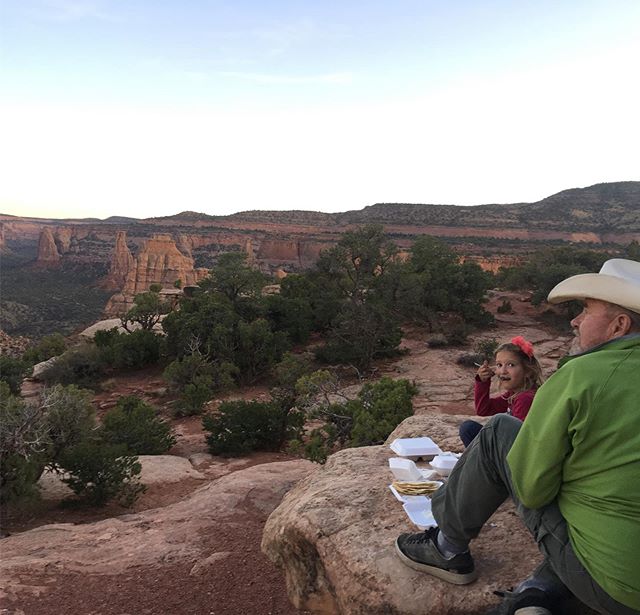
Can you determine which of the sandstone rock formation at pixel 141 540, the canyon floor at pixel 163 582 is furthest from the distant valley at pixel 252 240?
the sandstone rock formation at pixel 141 540

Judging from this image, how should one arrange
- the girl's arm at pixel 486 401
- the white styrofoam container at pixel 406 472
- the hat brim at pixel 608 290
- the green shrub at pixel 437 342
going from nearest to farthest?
the hat brim at pixel 608 290, the white styrofoam container at pixel 406 472, the girl's arm at pixel 486 401, the green shrub at pixel 437 342

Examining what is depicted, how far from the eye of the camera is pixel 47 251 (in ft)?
251

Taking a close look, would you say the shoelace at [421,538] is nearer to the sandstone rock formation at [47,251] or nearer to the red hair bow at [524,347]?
the red hair bow at [524,347]

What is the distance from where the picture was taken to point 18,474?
6660 millimetres

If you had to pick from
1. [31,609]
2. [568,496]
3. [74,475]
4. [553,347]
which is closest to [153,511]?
[74,475]

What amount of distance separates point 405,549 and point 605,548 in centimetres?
118

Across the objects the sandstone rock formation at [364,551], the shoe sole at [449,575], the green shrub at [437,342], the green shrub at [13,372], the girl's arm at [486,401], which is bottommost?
A: the green shrub at [13,372]

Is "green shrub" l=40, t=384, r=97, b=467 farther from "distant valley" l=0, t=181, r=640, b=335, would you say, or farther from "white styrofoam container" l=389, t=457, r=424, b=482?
"distant valley" l=0, t=181, r=640, b=335

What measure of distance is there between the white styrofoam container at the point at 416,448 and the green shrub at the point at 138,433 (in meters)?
7.43

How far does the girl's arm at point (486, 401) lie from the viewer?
14.3ft

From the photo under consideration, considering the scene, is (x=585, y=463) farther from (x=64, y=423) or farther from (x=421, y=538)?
(x=64, y=423)

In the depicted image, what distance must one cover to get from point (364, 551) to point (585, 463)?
156cm

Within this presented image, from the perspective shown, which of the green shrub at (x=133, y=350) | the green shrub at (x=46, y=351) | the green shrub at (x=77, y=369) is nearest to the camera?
the green shrub at (x=77, y=369)

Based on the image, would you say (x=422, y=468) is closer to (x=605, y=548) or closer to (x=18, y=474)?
(x=605, y=548)
